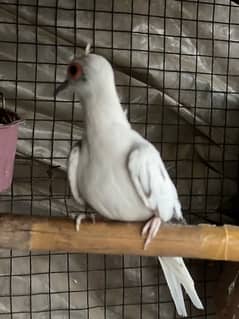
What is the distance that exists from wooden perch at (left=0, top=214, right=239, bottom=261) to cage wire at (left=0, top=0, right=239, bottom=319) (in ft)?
1.29

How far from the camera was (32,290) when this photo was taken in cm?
128

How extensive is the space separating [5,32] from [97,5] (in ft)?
0.57

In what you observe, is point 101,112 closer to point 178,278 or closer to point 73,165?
point 73,165

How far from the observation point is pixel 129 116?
1283mm

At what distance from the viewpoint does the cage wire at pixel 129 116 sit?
122 centimetres

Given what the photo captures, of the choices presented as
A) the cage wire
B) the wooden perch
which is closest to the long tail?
the wooden perch

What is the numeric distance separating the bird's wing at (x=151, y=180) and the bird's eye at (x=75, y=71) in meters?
0.11

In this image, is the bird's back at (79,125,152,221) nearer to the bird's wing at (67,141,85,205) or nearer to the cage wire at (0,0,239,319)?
the bird's wing at (67,141,85,205)

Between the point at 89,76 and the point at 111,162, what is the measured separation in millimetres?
106

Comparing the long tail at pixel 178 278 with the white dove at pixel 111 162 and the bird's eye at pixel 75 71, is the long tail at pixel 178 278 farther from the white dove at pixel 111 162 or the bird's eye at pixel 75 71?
the bird's eye at pixel 75 71

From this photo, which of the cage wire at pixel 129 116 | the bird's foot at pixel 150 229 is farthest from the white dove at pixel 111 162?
the cage wire at pixel 129 116

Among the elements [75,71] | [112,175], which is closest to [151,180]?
[112,175]

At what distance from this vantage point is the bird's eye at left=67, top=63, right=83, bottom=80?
2.55 feet

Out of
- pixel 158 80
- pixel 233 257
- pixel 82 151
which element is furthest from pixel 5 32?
pixel 233 257
